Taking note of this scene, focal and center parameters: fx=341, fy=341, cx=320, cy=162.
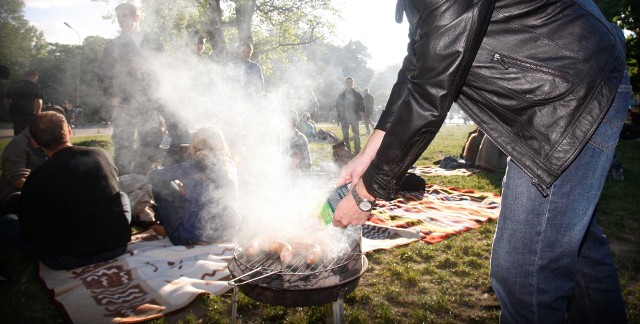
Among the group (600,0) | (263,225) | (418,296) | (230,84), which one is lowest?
(418,296)

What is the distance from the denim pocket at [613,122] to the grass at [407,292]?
196 cm

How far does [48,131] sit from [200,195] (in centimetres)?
159

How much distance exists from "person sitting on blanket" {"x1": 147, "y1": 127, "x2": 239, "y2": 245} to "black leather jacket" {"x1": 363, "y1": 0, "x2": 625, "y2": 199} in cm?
322

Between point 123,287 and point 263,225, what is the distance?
142 centimetres

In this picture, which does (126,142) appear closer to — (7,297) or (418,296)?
(7,297)

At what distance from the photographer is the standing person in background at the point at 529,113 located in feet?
4.06

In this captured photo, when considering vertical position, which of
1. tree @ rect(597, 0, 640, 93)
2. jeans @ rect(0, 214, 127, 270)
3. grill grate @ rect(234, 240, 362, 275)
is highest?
tree @ rect(597, 0, 640, 93)

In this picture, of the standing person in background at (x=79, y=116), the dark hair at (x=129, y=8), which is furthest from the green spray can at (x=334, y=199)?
the standing person in background at (x=79, y=116)

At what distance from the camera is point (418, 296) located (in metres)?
3.17

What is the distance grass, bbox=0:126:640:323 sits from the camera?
282 centimetres

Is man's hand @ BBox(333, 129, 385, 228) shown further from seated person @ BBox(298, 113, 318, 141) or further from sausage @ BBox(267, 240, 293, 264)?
seated person @ BBox(298, 113, 318, 141)

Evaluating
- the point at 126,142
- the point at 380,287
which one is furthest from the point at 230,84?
the point at 380,287

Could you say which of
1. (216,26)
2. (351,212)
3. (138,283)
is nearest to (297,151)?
(138,283)

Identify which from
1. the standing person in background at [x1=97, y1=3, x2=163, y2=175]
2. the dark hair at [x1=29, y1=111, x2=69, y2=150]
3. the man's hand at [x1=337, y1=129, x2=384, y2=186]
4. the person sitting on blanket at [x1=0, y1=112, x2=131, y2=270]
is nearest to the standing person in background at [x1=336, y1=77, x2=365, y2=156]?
the standing person in background at [x1=97, y1=3, x2=163, y2=175]
